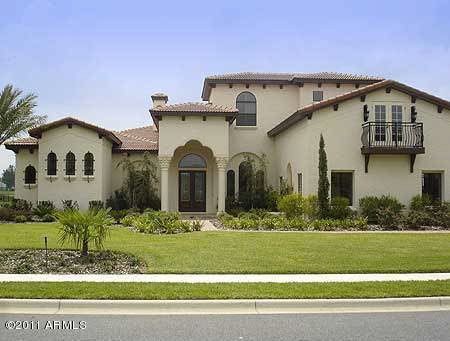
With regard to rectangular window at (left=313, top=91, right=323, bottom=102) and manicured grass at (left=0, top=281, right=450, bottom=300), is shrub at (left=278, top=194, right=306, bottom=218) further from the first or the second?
manicured grass at (left=0, top=281, right=450, bottom=300)

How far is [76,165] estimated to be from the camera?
1087 inches

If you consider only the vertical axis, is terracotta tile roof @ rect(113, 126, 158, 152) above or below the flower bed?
above

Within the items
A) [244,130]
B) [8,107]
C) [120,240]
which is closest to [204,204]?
[244,130]

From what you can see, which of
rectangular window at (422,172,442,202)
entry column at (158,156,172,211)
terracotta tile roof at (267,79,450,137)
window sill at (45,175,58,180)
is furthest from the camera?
window sill at (45,175,58,180)

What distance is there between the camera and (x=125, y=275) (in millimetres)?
10391

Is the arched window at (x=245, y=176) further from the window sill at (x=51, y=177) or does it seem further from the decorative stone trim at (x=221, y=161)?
the window sill at (x=51, y=177)

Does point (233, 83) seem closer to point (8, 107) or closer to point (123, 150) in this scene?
point (123, 150)

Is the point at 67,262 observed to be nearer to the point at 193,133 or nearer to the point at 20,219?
the point at 20,219

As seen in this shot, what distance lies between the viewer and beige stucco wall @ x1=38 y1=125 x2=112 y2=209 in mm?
27484

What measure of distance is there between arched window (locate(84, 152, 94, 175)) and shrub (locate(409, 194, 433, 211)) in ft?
56.4

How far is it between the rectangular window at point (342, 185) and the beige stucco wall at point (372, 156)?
378mm

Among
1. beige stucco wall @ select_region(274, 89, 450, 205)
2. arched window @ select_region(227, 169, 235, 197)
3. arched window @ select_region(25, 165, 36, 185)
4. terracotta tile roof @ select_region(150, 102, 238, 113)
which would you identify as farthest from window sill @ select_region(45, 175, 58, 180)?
beige stucco wall @ select_region(274, 89, 450, 205)

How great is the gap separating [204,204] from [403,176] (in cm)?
1188

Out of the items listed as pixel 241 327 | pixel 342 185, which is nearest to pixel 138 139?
pixel 342 185
